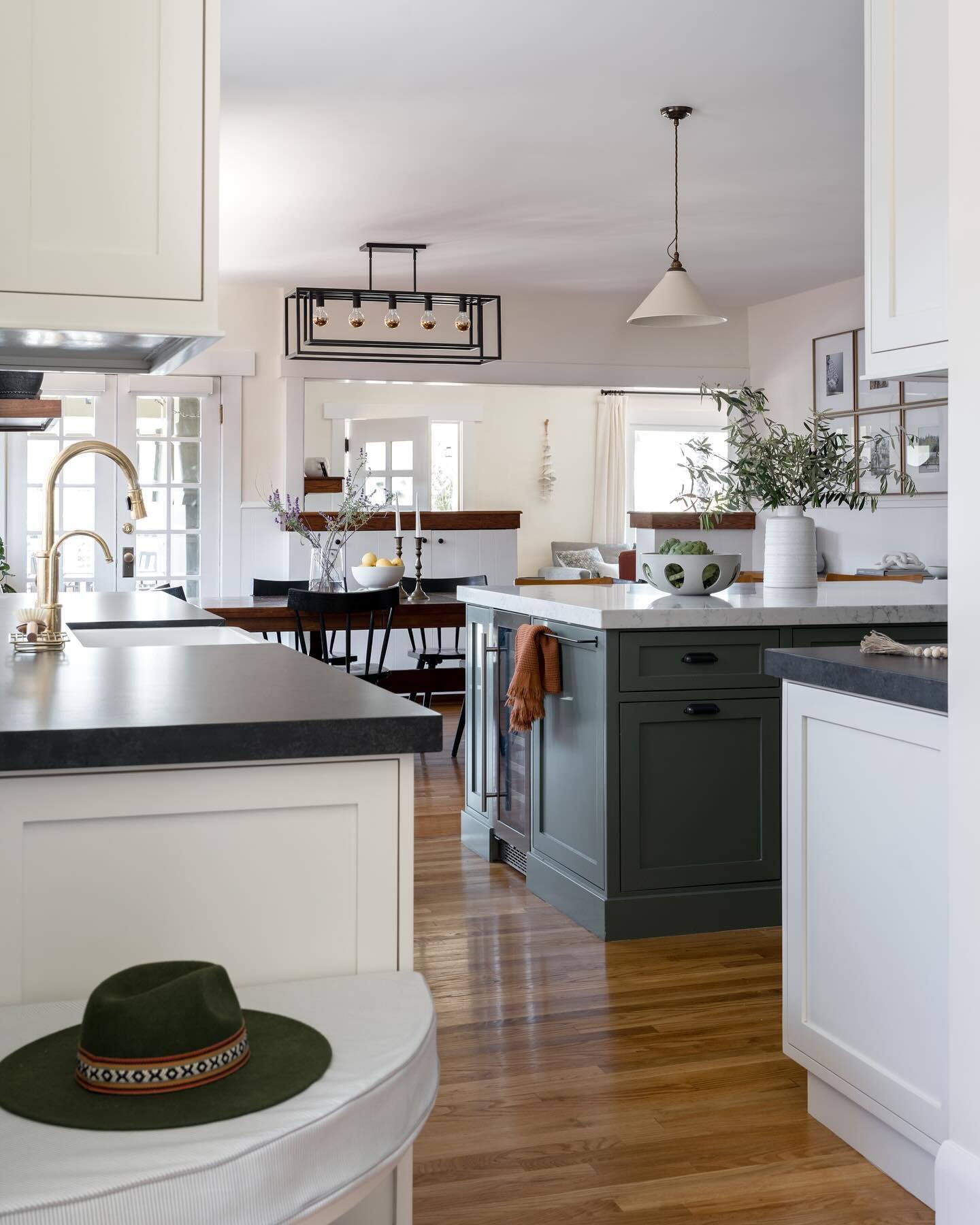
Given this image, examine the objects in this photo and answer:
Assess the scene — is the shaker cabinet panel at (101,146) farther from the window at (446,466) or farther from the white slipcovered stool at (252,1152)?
the window at (446,466)

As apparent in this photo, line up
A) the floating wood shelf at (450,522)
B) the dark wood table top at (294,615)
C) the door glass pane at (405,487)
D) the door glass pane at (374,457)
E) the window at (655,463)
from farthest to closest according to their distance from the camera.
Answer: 1. the window at (655,463)
2. the door glass pane at (374,457)
3. the door glass pane at (405,487)
4. the floating wood shelf at (450,522)
5. the dark wood table top at (294,615)

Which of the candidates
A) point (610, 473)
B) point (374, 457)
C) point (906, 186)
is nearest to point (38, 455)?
point (374, 457)

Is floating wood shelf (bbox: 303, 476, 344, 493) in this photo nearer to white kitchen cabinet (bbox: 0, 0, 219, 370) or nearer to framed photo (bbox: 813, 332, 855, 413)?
framed photo (bbox: 813, 332, 855, 413)

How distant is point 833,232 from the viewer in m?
6.57

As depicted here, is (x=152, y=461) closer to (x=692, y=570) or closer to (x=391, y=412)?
(x=391, y=412)

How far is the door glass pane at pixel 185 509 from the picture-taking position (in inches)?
320

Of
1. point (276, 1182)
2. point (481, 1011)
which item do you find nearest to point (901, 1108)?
point (481, 1011)

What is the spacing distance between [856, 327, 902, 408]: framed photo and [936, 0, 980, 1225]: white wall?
5.65 m

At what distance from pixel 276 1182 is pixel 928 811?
128 cm

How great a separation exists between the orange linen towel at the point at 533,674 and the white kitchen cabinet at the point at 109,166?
6.45 ft

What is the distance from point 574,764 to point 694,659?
476 mm

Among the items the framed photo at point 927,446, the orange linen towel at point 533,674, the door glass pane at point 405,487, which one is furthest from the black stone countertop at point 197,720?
the door glass pane at point 405,487

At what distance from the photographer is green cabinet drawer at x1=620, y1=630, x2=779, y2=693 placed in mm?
3424

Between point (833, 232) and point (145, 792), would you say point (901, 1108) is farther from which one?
point (833, 232)
